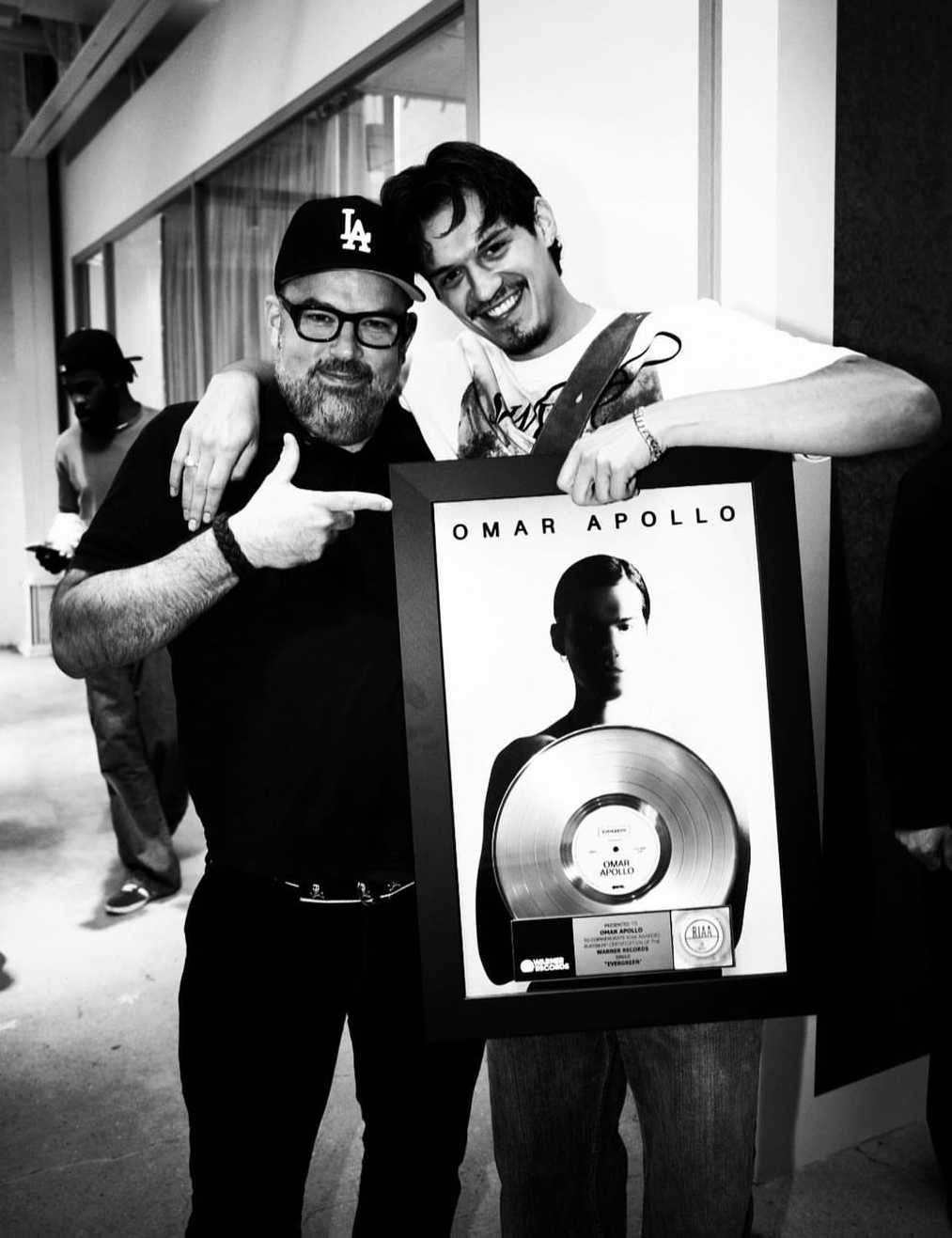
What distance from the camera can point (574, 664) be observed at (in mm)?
1112

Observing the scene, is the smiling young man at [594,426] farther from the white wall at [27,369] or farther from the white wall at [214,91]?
the white wall at [27,369]

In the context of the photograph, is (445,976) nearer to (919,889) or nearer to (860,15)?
(919,889)

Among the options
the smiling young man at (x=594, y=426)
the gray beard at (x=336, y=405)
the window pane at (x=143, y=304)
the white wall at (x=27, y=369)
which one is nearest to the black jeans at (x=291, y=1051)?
the smiling young man at (x=594, y=426)

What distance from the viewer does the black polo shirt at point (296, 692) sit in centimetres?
123

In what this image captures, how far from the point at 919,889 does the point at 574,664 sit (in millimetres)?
1330

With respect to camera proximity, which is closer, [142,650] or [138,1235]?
[142,650]

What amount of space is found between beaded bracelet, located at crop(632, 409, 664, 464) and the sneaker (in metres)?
2.65

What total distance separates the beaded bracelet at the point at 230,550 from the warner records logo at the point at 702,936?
1.89 ft

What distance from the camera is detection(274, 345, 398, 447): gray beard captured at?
1.25m

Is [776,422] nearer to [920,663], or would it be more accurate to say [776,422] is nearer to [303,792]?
[303,792]

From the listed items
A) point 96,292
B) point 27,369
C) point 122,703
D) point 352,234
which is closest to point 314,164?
point 122,703

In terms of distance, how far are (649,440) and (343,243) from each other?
437 mm

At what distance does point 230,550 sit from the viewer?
1.11m

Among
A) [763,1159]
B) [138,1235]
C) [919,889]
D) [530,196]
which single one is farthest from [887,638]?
[138,1235]
